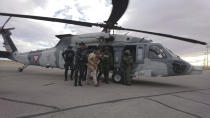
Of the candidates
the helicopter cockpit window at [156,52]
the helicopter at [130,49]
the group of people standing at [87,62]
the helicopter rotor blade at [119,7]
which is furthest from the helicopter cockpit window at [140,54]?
the helicopter rotor blade at [119,7]

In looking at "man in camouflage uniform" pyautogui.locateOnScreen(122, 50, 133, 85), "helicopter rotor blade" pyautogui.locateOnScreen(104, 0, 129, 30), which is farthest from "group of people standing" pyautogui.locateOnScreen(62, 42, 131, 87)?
"helicopter rotor blade" pyautogui.locateOnScreen(104, 0, 129, 30)

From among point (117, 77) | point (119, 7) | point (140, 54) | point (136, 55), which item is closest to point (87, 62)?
point (117, 77)

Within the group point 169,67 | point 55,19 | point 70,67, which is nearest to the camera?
point 55,19

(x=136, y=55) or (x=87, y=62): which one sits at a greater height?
(x=136, y=55)

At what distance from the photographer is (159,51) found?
7.05m

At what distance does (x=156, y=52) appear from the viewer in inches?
279

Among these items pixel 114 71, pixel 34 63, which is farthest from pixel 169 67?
pixel 34 63

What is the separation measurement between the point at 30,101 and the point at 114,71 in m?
4.67

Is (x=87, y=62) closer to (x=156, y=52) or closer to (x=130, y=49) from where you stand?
(x=130, y=49)

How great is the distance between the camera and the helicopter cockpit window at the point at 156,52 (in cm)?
700

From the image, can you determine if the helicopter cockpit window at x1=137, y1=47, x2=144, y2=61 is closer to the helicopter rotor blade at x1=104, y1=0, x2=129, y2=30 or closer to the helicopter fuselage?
the helicopter fuselage

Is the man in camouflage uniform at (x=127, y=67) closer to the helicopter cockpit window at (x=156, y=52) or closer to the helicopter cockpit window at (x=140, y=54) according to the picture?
the helicopter cockpit window at (x=140, y=54)

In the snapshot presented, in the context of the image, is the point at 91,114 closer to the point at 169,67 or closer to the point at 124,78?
the point at 124,78

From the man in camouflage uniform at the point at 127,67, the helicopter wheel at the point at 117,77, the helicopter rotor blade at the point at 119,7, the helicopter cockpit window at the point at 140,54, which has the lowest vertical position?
the helicopter wheel at the point at 117,77
